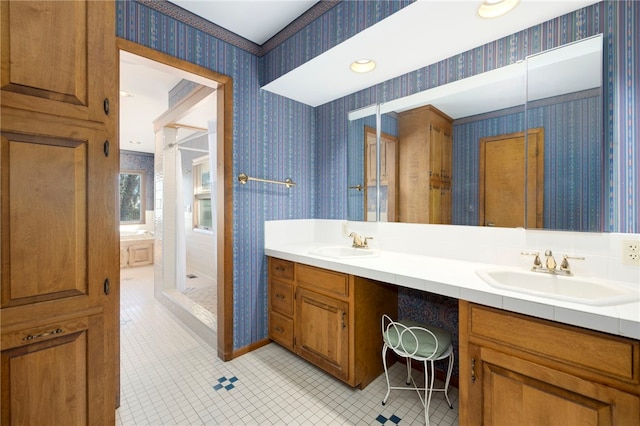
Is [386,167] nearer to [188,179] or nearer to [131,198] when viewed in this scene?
[188,179]

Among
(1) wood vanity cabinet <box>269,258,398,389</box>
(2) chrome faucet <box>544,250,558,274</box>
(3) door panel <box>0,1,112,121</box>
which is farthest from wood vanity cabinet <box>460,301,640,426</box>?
(3) door panel <box>0,1,112,121</box>

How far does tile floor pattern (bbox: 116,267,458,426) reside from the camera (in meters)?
1.60

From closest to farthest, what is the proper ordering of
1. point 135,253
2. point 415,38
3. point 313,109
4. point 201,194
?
point 415,38
point 313,109
point 201,194
point 135,253

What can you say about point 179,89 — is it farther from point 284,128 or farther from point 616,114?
point 616,114

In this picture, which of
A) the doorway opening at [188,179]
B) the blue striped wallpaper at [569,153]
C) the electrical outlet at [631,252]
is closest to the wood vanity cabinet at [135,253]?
the doorway opening at [188,179]

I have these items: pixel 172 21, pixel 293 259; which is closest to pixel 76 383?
pixel 293 259

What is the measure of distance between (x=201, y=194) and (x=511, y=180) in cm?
448

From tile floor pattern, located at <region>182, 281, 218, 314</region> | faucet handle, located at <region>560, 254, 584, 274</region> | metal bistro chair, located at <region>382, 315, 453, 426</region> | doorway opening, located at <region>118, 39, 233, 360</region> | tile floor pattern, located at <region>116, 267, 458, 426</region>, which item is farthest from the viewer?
tile floor pattern, located at <region>182, 281, 218, 314</region>

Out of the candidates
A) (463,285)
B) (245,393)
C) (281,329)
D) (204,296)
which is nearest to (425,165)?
(463,285)

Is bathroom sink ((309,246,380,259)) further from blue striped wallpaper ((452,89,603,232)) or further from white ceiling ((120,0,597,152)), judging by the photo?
white ceiling ((120,0,597,152))

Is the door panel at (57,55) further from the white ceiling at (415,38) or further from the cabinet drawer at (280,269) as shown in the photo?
the cabinet drawer at (280,269)

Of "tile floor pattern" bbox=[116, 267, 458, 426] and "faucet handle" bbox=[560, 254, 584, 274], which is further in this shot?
"tile floor pattern" bbox=[116, 267, 458, 426]

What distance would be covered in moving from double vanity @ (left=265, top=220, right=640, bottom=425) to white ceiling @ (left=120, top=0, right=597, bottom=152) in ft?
3.75

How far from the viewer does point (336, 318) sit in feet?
6.07
